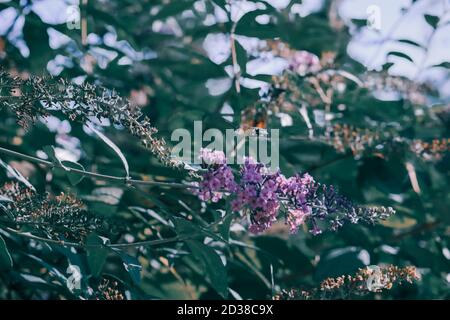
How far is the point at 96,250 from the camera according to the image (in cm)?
240

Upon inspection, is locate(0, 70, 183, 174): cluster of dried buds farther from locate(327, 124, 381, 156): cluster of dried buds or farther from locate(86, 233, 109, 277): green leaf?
locate(327, 124, 381, 156): cluster of dried buds

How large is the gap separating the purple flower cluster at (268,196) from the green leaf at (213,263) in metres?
0.25

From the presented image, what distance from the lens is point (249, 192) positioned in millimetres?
2146

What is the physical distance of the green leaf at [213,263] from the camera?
2.46 meters

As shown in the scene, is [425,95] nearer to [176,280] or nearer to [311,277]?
[311,277]

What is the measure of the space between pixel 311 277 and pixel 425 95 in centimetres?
121

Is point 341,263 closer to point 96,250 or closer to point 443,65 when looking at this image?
point 443,65

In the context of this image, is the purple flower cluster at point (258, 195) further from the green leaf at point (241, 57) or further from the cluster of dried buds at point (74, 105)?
the green leaf at point (241, 57)

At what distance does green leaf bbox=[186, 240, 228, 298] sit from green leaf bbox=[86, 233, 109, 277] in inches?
12.0

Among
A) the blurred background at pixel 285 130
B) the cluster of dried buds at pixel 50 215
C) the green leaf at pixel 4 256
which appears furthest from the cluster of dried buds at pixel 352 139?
the green leaf at pixel 4 256

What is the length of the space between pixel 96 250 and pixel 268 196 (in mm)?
661

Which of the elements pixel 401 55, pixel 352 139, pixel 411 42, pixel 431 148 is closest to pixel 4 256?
pixel 352 139

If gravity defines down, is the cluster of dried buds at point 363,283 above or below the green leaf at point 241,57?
below
